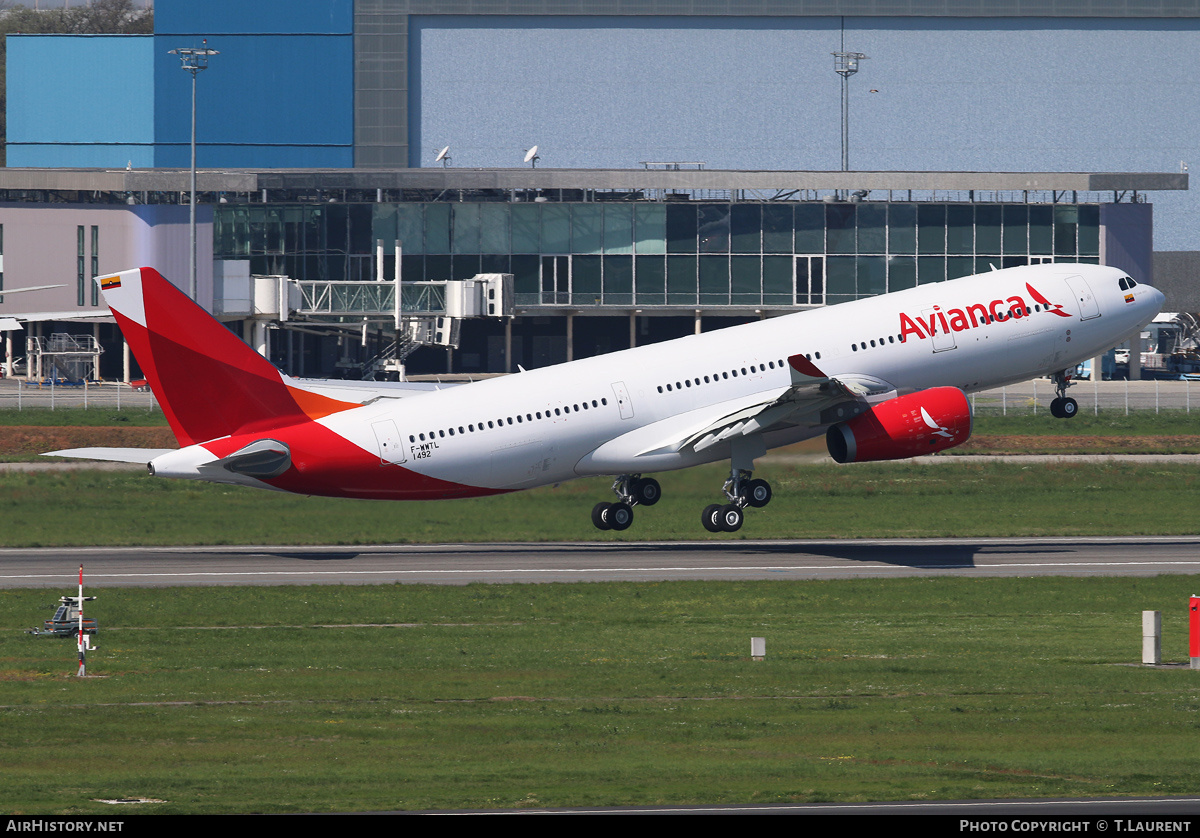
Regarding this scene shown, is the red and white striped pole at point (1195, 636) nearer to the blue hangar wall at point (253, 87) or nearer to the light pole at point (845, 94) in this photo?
the light pole at point (845, 94)

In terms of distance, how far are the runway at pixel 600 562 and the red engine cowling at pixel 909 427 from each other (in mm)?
3614

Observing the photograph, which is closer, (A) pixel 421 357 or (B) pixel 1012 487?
(B) pixel 1012 487

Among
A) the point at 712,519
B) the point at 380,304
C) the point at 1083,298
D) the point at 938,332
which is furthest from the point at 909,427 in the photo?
the point at 380,304

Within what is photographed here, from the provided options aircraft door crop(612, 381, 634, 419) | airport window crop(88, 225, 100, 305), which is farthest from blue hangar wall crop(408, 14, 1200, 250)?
aircraft door crop(612, 381, 634, 419)

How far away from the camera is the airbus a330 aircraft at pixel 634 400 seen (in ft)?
153

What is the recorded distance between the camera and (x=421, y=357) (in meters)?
120

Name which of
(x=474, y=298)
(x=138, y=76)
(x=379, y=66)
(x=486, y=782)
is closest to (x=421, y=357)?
(x=474, y=298)

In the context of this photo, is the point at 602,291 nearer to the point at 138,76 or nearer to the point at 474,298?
the point at 474,298

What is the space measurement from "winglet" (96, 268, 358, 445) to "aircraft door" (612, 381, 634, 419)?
9.70 m

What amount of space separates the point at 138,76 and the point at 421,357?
5831 cm

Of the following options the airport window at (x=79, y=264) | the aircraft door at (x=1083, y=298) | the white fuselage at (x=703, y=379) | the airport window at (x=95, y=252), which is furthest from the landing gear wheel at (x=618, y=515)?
the airport window at (x=79, y=264)

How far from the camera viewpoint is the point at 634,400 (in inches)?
2061

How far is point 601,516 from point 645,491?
1.74 metres

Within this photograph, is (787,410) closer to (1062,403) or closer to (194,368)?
(1062,403)
